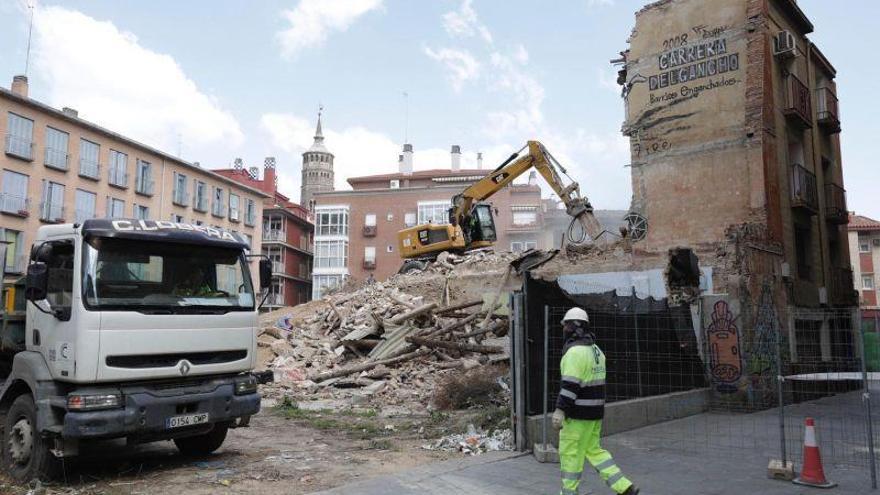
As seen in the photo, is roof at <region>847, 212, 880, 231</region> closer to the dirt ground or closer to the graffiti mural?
the graffiti mural

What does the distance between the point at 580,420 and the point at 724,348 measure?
28.4 feet

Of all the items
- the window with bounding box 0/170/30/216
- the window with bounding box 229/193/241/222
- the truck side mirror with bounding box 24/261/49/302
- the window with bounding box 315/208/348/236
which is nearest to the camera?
the truck side mirror with bounding box 24/261/49/302

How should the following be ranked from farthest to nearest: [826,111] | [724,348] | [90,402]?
1. [826,111]
2. [724,348]
3. [90,402]

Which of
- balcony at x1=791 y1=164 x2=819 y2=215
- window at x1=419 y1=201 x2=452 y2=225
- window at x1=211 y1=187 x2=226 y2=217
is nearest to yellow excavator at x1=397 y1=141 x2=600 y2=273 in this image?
balcony at x1=791 y1=164 x2=819 y2=215

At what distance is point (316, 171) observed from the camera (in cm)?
9662

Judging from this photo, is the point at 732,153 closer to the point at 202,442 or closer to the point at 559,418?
the point at 559,418

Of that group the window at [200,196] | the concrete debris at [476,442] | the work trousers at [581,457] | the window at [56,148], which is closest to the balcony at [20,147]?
the window at [56,148]

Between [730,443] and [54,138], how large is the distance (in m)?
40.3

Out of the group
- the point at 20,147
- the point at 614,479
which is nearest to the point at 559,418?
the point at 614,479

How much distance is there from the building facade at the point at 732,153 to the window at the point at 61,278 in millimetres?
11788

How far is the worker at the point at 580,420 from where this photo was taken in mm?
5348

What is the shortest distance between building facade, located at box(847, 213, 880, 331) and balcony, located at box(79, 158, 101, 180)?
180 ft

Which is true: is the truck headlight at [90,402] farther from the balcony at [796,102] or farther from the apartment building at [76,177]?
the apartment building at [76,177]

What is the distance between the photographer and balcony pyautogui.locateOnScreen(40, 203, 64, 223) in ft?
118
